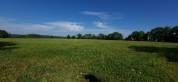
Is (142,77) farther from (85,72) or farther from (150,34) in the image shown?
(150,34)

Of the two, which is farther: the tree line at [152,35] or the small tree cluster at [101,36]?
the small tree cluster at [101,36]

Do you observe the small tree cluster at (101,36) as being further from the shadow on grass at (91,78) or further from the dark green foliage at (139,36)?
the shadow on grass at (91,78)

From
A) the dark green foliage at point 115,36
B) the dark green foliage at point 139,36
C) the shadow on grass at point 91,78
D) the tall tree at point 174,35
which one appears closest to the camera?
the shadow on grass at point 91,78

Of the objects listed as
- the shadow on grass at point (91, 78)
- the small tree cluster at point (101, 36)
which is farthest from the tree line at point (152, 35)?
the shadow on grass at point (91, 78)

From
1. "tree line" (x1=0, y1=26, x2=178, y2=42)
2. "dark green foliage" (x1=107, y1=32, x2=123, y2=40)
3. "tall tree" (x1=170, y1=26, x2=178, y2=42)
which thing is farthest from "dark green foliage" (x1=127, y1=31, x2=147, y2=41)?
"tall tree" (x1=170, y1=26, x2=178, y2=42)

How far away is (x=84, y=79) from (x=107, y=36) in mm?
105986

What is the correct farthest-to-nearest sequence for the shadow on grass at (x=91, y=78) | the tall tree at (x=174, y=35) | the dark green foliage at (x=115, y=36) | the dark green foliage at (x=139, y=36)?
the dark green foliage at (x=115, y=36)
the dark green foliage at (x=139, y=36)
the tall tree at (x=174, y=35)
the shadow on grass at (x=91, y=78)

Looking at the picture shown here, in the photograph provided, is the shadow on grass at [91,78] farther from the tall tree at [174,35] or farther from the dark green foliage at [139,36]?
the dark green foliage at [139,36]

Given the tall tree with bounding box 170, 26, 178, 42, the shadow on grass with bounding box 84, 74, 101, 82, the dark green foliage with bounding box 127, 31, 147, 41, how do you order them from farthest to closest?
the dark green foliage with bounding box 127, 31, 147, 41
the tall tree with bounding box 170, 26, 178, 42
the shadow on grass with bounding box 84, 74, 101, 82

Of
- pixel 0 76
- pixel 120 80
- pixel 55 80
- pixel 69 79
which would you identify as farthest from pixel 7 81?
pixel 120 80

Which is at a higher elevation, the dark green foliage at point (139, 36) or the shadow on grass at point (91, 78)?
the dark green foliage at point (139, 36)

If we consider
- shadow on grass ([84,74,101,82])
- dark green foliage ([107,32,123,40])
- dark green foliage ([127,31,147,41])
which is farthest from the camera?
dark green foliage ([107,32,123,40])

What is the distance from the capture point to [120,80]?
6.37 meters

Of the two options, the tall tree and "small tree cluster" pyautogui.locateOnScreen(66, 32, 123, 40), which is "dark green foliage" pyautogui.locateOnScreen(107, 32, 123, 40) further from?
the tall tree
